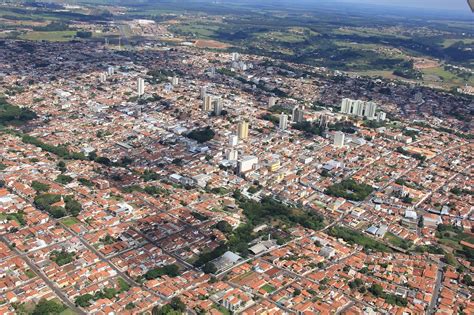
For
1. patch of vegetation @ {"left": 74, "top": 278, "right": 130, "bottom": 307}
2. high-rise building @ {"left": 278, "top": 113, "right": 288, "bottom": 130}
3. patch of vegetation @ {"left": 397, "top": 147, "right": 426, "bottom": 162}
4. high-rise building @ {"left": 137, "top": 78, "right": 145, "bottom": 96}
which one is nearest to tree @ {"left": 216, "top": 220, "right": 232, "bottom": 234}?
patch of vegetation @ {"left": 74, "top": 278, "right": 130, "bottom": 307}

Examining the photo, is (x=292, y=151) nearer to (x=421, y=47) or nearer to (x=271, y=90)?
(x=271, y=90)

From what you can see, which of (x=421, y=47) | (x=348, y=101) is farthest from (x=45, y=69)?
(x=421, y=47)

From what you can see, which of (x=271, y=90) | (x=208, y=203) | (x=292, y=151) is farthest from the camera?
(x=271, y=90)

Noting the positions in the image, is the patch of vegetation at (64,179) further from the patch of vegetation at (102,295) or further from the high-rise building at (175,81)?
the high-rise building at (175,81)

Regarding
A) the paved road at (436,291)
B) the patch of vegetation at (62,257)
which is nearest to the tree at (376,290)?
the paved road at (436,291)

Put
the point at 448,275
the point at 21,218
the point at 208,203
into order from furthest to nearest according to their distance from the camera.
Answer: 1. the point at 208,203
2. the point at 21,218
3. the point at 448,275

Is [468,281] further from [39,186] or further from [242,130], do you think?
[39,186]

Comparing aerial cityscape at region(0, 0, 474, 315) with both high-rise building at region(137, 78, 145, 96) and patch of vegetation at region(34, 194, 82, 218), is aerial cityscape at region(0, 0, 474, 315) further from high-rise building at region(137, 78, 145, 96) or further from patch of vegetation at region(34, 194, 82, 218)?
high-rise building at region(137, 78, 145, 96)

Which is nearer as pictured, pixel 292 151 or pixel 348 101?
pixel 292 151

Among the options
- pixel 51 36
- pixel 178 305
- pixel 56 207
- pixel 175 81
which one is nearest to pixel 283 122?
pixel 175 81
